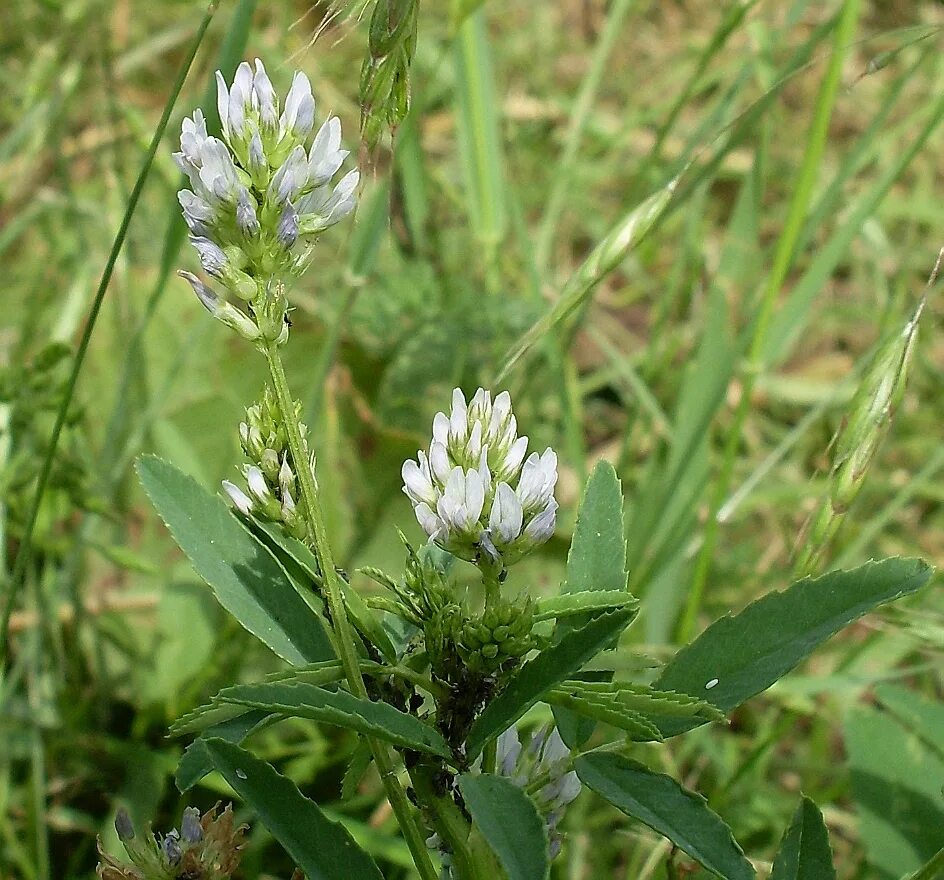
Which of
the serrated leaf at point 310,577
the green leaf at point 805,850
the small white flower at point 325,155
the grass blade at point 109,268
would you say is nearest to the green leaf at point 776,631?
the green leaf at point 805,850

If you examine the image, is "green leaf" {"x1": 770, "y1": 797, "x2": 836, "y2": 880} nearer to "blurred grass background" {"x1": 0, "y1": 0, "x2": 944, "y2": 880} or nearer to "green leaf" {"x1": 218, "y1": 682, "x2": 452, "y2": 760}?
"blurred grass background" {"x1": 0, "y1": 0, "x2": 944, "y2": 880}

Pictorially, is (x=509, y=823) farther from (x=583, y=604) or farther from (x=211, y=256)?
(x=211, y=256)

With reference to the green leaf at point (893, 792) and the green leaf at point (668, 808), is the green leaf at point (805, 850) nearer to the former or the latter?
the green leaf at point (668, 808)

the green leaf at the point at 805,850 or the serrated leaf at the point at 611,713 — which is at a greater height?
the serrated leaf at the point at 611,713

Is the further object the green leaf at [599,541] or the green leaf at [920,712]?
the green leaf at [920,712]

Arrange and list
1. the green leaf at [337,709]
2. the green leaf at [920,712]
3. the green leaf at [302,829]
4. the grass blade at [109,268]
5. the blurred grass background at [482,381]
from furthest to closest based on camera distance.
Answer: the blurred grass background at [482,381] < the green leaf at [920,712] < the grass blade at [109,268] < the green leaf at [302,829] < the green leaf at [337,709]

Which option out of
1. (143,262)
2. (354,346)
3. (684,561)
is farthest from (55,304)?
(684,561)

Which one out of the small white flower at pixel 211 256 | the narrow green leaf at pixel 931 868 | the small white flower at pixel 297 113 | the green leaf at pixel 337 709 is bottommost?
the narrow green leaf at pixel 931 868

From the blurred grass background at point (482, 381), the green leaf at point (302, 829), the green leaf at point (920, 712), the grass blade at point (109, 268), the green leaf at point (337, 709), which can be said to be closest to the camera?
the green leaf at point (337, 709)

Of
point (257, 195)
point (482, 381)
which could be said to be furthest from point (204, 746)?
point (482, 381)
